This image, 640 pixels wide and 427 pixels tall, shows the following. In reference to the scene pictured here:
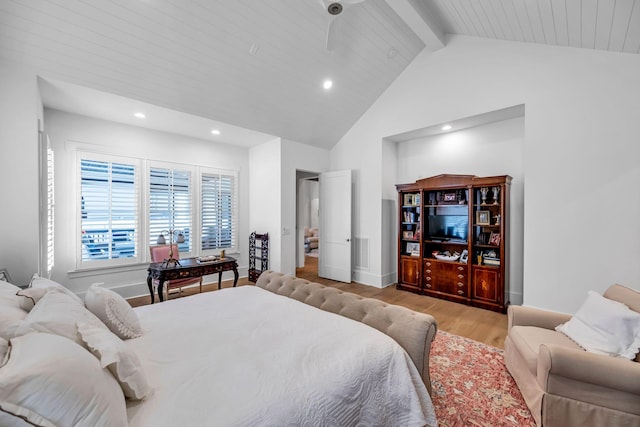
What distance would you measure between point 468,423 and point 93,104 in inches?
201

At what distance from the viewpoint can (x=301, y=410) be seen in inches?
44.7

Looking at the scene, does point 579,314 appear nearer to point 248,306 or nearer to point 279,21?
point 248,306

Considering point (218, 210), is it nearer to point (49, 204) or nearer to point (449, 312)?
point (49, 204)

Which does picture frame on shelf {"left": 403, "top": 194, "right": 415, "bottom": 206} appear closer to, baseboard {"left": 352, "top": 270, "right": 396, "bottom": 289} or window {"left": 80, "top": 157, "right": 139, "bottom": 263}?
baseboard {"left": 352, "top": 270, "right": 396, "bottom": 289}

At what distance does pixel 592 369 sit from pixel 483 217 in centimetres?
282

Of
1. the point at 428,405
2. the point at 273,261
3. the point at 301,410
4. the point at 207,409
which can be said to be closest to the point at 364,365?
the point at 301,410

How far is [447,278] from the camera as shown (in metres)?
4.34

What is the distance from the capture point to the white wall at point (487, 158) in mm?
4062

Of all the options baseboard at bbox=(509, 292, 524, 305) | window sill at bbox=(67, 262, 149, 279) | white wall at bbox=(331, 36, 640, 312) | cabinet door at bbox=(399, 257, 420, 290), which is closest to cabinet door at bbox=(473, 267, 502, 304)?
white wall at bbox=(331, 36, 640, 312)

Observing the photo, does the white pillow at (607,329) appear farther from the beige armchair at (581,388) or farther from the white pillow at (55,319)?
the white pillow at (55,319)

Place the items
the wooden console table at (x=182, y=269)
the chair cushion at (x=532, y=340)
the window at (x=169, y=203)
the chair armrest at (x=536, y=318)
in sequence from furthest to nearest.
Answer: the window at (x=169, y=203) → the wooden console table at (x=182, y=269) → the chair armrest at (x=536, y=318) → the chair cushion at (x=532, y=340)

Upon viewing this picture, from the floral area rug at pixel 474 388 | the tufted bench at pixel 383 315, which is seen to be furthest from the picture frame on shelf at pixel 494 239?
the tufted bench at pixel 383 315

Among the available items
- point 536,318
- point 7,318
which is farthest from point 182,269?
point 536,318

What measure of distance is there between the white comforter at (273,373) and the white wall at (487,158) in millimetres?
3420
